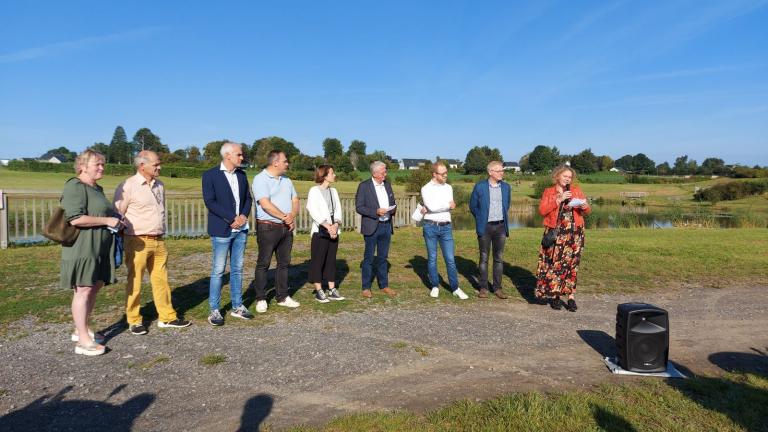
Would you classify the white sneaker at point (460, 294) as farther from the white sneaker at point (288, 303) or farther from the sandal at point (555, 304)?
the white sneaker at point (288, 303)

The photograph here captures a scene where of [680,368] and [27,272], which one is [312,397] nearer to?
[680,368]

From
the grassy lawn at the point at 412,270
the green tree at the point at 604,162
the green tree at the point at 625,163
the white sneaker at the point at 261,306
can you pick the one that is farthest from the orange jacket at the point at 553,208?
the green tree at the point at 625,163

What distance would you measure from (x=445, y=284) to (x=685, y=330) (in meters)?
3.52

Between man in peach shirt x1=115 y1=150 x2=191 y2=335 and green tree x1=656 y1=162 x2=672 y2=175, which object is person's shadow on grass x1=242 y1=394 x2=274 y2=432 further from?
green tree x1=656 y1=162 x2=672 y2=175

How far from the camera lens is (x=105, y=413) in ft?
11.8

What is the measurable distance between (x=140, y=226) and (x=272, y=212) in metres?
1.49

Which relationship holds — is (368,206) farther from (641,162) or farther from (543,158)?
(641,162)

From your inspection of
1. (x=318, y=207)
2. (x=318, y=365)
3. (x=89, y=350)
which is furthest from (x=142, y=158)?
(x=318, y=365)

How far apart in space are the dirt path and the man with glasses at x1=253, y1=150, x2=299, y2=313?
75 cm

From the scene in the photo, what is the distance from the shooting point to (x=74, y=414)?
3.57 metres

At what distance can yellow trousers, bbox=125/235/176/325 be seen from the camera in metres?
5.40

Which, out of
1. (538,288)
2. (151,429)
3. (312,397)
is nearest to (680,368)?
(538,288)

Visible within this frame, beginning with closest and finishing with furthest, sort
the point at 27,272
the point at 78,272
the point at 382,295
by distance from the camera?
the point at 78,272 < the point at 382,295 < the point at 27,272

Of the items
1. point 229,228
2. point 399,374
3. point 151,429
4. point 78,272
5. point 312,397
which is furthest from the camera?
point 229,228
